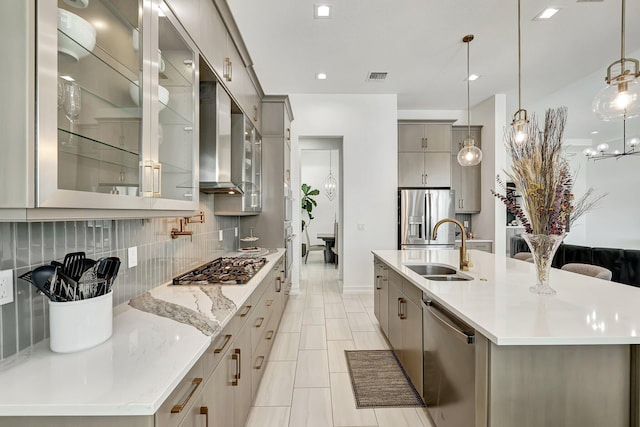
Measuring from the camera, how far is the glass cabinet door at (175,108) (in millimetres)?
1392

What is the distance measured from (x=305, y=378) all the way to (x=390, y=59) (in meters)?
3.81

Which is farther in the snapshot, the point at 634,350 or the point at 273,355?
the point at 273,355

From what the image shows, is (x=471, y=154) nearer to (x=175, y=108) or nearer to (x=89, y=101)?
(x=175, y=108)

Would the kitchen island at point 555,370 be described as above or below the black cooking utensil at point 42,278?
below

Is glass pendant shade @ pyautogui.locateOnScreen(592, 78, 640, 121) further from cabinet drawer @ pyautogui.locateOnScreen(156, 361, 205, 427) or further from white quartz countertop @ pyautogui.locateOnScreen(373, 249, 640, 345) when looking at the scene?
cabinet drawer @ pyautogui.locateOnScreen(156, 361, 205, 427)

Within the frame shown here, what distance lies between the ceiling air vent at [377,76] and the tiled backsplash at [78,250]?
334 cm

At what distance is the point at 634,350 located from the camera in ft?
3.81

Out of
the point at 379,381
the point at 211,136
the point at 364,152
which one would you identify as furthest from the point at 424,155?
the point at 211,136

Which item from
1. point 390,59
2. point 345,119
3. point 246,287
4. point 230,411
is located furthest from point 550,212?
point 345,119

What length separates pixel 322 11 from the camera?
2953 mm

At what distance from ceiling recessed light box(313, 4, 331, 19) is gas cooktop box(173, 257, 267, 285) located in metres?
2.48

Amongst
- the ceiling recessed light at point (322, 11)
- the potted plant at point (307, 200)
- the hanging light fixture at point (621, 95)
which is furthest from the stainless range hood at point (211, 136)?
the potted plant at point (307, 200)

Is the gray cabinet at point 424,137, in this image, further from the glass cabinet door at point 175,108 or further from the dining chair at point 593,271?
the glass cabinet door at point 175,108

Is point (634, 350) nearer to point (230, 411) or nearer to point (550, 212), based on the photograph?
point (550, 212)
